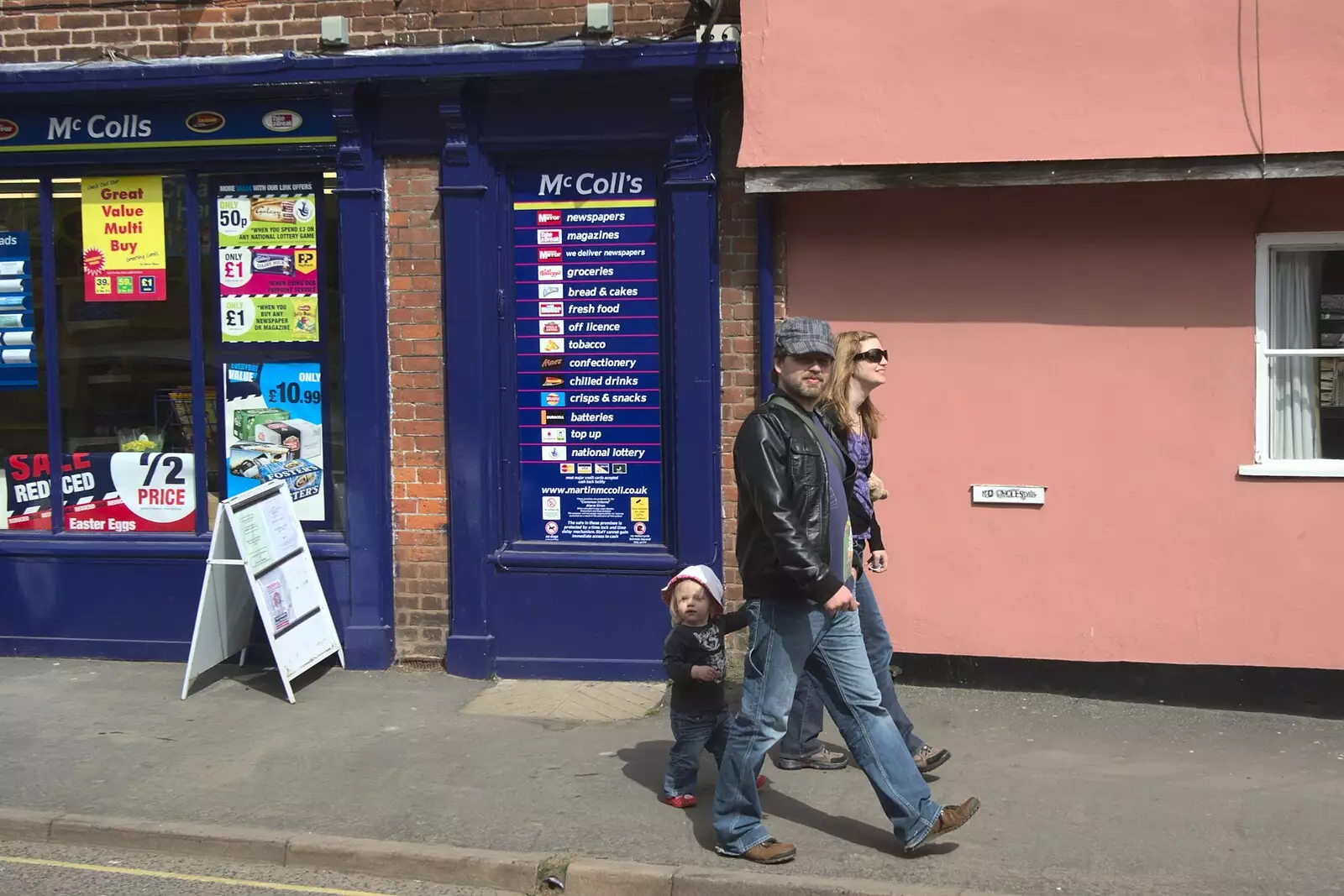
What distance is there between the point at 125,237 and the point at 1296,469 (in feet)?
21.1

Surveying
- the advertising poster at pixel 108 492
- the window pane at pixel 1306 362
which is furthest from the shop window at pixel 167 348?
the window pane at pixel 1306 362

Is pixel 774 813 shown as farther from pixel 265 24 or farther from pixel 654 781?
pixel 265 24

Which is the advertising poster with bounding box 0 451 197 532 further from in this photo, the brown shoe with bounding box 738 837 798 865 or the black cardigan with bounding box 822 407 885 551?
the brown shoe with bounding box 738 837 798 865

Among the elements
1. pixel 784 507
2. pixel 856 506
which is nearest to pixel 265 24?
pixel 856 506

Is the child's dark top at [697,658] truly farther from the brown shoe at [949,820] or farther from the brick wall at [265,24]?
the brick wall at [265,24]

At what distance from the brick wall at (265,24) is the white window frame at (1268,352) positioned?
10.3 ft

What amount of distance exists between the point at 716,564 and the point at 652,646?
1.89ft

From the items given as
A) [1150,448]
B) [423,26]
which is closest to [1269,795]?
[1150,448]

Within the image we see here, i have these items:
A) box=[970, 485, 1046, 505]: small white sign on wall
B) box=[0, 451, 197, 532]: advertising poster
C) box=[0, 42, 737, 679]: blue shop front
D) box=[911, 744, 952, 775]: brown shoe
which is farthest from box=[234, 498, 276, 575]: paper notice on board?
box=[970, 485, 1046, 505]: small white sign on wall

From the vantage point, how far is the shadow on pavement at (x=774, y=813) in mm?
5230

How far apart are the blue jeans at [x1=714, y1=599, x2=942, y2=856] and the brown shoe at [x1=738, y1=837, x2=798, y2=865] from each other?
2 centimetres

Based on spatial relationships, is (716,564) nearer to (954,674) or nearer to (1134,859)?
(954,674)

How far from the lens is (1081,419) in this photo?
275 inches

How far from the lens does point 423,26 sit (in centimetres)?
757
